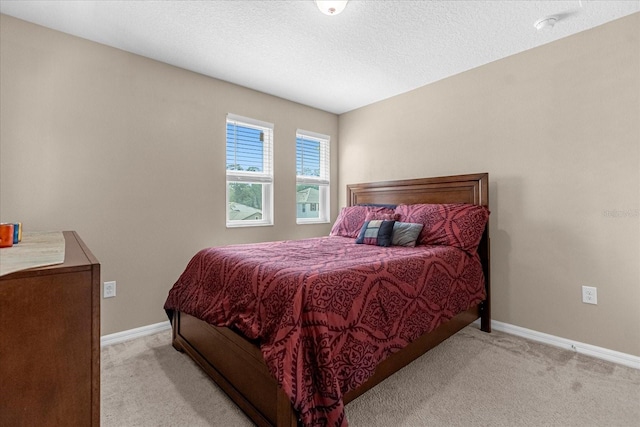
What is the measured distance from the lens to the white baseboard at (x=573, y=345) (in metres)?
2.13

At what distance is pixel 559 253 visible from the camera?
244cm

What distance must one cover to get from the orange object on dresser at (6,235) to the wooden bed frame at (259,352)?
3.39 ft

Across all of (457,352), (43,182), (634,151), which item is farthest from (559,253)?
(43,182)

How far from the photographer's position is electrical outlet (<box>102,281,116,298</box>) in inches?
98.5

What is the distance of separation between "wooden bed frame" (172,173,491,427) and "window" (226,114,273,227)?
4.53ft

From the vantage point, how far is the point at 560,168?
2434mm

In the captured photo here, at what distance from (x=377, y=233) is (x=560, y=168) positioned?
1.54 m

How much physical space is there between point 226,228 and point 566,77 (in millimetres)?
3288

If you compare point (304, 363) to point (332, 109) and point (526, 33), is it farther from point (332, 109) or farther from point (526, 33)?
point (332, 109)

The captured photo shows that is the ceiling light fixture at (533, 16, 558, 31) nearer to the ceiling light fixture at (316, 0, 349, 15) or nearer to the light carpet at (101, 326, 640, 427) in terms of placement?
the ceiling light fixture at (316, 0, 349, 15)

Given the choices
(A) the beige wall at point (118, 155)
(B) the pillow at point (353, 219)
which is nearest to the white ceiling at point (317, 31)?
(A) the beige wall at point (118, 155)

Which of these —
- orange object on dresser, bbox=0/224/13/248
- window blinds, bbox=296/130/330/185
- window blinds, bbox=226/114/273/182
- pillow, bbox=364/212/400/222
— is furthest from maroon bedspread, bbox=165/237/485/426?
window blinds, bbox=296/130/330/185

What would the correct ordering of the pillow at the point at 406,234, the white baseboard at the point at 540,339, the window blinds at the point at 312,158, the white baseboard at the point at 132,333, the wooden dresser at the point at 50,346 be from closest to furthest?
the wooden dresser at the point at 50,346 < the white baseboard at the point at 540,339 < the white baseboard at the point at 132,333 < the pillow at the point at 406,234 < the window blinds at the point at 312,158

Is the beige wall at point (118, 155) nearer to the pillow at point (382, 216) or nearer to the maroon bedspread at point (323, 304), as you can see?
the maroon bedspread at point (323, 304)
